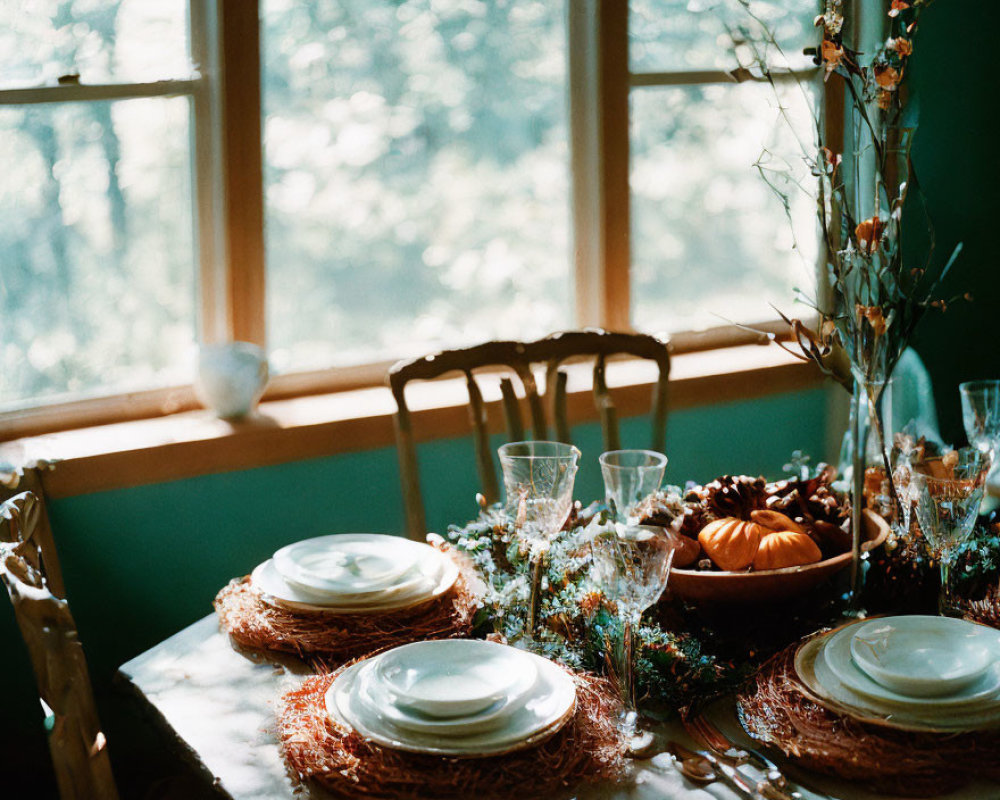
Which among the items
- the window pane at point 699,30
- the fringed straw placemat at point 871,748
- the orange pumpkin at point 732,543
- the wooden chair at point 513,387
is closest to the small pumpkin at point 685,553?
the orange pumpkin at point 732,543

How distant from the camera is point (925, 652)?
1152mm

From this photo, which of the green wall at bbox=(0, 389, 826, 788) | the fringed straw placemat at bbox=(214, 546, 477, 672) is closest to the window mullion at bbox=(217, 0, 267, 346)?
the green wall at bbox=(0, 389, 826, 788)

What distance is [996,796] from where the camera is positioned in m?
0.99

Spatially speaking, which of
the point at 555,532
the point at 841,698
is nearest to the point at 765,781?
the point at 841,698

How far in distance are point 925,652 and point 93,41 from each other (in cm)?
186

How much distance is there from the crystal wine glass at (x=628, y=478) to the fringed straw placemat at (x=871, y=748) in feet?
1.08

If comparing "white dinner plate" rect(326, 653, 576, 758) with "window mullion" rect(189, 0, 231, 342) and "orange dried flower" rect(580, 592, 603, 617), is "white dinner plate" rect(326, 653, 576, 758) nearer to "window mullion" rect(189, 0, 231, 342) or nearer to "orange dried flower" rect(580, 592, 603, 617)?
"orange dried flower" rect(580, 592, 603, 617)

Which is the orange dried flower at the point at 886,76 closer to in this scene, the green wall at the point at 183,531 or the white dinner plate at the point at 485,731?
the white dinner plate at the point at 485,731

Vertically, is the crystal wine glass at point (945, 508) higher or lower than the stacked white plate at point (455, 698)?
higher

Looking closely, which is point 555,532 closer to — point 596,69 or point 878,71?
point 878,71

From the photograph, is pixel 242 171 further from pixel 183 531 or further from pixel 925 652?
pixel 925 652

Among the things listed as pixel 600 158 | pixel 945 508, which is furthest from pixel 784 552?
pixel 600 158

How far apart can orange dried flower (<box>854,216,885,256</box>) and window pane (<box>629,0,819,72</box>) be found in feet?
5.18

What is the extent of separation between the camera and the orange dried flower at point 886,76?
1172 mm
